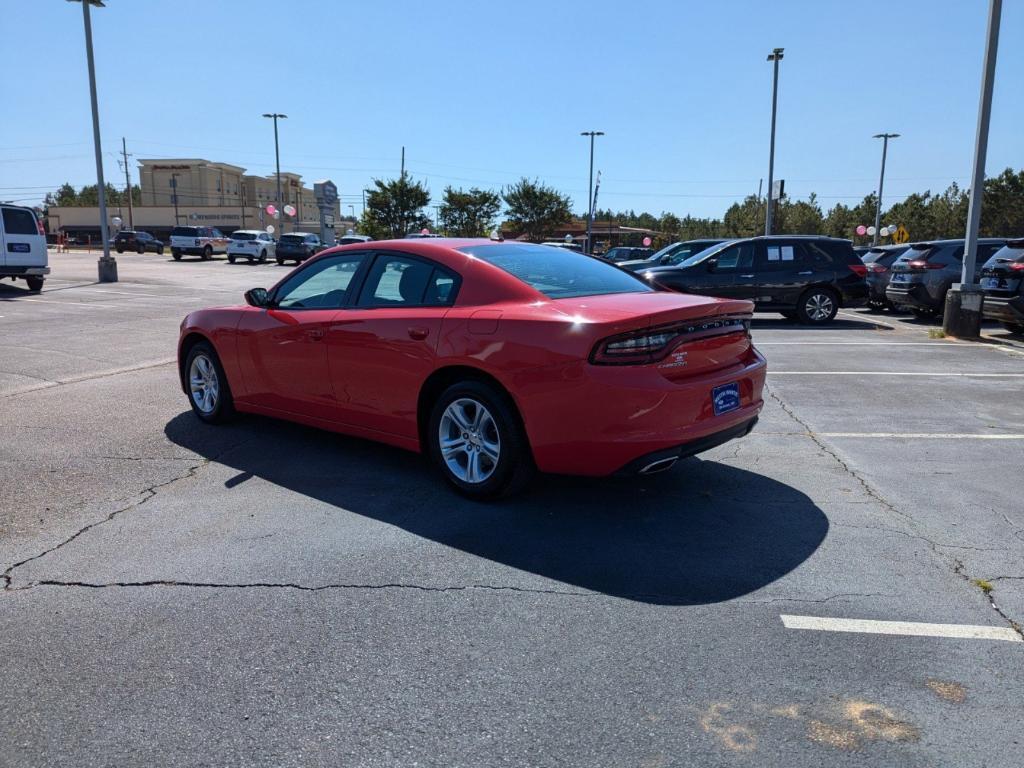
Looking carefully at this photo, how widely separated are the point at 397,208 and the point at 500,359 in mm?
59686

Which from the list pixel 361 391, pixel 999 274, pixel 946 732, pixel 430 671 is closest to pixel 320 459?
pixel 361 391

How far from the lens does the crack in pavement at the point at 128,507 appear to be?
12.1ft

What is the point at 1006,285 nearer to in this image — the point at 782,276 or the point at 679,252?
the point at 782,276

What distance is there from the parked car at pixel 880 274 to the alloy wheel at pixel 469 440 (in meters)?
15.3

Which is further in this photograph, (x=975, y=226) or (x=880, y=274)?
(x=880, y=274)

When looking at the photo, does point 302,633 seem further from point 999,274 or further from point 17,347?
point 999,274

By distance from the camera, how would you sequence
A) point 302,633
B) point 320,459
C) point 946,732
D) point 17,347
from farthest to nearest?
point 17,347
point 320,459
point 302,633
point 946,732

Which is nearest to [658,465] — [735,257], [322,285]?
[322,285]

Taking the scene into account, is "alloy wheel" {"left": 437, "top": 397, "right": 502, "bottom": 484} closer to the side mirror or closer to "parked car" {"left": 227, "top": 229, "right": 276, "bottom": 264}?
the side mirror

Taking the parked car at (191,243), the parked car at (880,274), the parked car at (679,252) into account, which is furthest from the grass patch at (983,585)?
the parked car at (191,243)

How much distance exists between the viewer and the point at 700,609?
3334 mm

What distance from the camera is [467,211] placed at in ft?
213

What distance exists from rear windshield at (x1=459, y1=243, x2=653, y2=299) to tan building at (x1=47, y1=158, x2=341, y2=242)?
8339 centimetres

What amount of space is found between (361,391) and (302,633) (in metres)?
2.20
